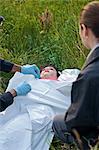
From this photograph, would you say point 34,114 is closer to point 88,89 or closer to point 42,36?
point 88,89

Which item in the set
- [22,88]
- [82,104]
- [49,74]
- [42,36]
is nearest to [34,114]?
[22,88]

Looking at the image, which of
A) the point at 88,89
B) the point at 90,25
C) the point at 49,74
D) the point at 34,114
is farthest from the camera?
the point at 49,74

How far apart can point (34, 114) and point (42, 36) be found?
175 centimetres

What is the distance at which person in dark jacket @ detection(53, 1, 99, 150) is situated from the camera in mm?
2438

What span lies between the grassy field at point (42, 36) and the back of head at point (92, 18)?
62.6 inches

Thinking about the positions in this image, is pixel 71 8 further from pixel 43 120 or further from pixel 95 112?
pixel 95 112

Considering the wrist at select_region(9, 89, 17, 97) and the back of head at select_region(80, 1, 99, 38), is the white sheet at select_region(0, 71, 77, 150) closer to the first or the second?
the wrist at select_region(9, 89, 17, 97)

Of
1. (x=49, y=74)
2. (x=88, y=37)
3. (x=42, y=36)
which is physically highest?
(x=88, y=37)

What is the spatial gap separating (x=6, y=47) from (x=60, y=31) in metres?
0.56

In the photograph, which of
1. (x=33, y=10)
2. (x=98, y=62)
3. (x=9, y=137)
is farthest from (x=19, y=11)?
(x=98, y=62)

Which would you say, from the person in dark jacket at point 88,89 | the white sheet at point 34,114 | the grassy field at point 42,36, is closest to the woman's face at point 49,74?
the white sheet at point 34,114

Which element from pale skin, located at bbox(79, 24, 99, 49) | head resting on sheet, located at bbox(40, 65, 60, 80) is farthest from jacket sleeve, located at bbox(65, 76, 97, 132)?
head resting on sheet, located at bbox(40, 65, 60, 80)

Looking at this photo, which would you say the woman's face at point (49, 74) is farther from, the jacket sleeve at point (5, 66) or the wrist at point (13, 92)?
the wrist at point (13, 92)

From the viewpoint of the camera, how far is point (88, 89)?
244cm
